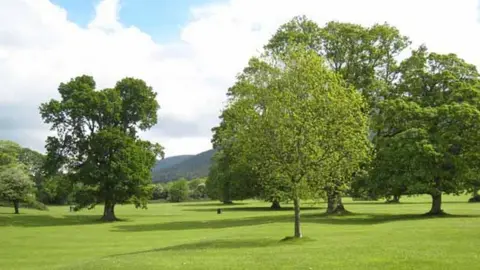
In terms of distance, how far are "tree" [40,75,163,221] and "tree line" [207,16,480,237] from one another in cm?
1664

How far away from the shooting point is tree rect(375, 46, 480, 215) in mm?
52656

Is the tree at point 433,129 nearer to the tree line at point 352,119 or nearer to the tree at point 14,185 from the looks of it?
the tree line at point 352,119

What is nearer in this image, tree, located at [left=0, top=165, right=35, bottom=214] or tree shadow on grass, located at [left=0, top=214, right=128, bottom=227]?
tree shadow on grass, located at [left=0, top=214, right=128, bottom=227]

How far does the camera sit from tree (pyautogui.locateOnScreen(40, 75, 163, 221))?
69812 mm

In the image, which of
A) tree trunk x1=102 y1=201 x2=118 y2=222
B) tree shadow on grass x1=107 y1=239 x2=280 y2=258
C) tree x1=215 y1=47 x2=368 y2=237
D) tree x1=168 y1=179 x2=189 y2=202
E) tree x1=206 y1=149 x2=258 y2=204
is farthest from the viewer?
tree x1=168 y1=179 x2=189 y2=202

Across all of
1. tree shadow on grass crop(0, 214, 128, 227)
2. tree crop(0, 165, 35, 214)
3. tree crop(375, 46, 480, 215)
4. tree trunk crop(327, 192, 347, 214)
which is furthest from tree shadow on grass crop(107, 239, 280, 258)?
tree crop(0, 165, 35, 214)

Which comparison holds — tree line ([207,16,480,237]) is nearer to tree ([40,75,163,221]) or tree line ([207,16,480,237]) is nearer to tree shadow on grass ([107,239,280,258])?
tree shadow on grass ([107,239,280,258])

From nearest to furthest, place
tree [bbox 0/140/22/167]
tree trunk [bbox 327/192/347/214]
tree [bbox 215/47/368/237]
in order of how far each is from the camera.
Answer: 1. tree [bbox 215/47/368/237]
2. tree trunk [bbox 327/192/347/214]
3. tree [bbox 0/140/22/167]

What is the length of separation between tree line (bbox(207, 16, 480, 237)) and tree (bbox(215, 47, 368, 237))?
0.07 metres

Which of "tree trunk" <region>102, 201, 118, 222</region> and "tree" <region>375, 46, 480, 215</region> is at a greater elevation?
"tree" <region>375, 46, 480, 215</region>

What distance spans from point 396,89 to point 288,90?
3260 centimetres

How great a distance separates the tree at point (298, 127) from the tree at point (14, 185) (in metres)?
55.9

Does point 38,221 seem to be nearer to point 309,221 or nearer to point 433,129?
point 309,221

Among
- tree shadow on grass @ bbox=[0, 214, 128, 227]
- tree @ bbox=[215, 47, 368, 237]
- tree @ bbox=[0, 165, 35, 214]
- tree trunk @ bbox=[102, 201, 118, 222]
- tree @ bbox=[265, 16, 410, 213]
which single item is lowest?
tree shadow on grass @ bbox=[0, 214, 128, 227]
